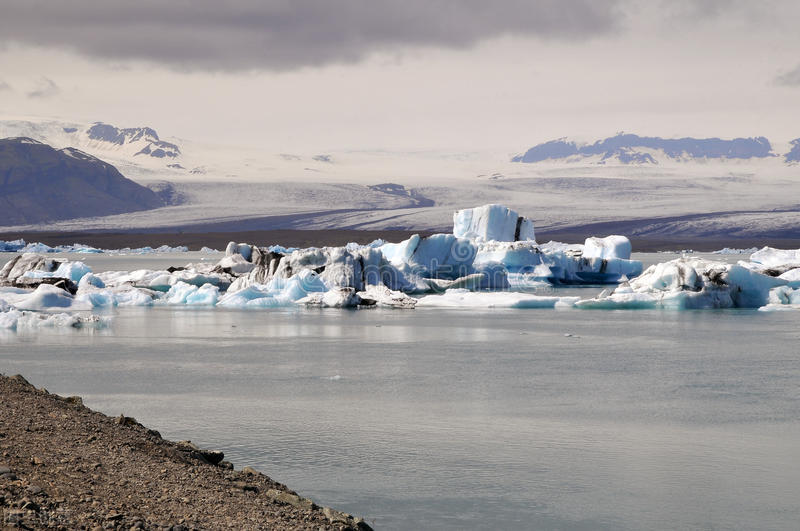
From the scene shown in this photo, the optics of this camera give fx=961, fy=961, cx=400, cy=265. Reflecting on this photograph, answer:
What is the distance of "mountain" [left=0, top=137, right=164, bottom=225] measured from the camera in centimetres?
13312

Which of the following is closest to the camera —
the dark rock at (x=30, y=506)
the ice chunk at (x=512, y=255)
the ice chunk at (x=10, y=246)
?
the dark rock at (x=30, y=506)

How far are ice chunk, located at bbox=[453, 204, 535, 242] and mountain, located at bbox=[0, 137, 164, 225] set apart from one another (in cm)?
10721

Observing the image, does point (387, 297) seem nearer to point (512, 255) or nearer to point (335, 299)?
point (335, 299)

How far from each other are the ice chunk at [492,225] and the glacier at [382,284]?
2893 mm

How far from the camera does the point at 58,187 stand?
13838cm

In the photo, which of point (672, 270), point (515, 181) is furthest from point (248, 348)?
point (515, 181)

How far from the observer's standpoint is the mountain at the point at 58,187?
133125 mm

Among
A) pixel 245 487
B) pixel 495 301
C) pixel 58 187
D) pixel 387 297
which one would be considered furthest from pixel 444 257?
pixel 58 187

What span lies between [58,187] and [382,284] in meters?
127

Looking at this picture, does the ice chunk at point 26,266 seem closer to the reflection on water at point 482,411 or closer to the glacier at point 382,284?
the glacier at point 382,284

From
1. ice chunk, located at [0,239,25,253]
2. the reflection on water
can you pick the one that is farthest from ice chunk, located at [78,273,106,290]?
ice chunk, located at [0,239,25,253]

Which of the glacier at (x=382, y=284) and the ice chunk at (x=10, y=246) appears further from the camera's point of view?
the ice chunk at (x=10, y=246)

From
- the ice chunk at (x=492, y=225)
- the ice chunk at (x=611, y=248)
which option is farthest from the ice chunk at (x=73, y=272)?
the ice chunk at (x=611, y=248)

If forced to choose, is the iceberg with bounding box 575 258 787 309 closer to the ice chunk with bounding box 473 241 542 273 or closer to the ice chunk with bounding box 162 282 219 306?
the ice chunk with bounding box 162 282 219 306
